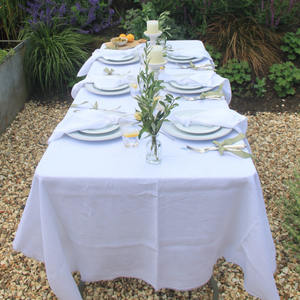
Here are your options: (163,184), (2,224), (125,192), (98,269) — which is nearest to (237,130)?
(163,184)

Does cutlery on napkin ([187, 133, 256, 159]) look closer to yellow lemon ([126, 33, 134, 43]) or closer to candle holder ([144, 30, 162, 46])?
candle holder ([144, 30, 162, 46])

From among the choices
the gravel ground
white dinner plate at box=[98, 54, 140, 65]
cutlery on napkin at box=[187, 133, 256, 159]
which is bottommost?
the gravel ground

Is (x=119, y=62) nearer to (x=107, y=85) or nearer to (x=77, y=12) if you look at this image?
(x=107, y=85)

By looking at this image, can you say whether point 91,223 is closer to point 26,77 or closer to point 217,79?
point 217,79

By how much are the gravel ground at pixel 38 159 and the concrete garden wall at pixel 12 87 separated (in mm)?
89

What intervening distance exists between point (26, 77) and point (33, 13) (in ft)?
2.86

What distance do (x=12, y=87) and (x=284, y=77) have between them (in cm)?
304

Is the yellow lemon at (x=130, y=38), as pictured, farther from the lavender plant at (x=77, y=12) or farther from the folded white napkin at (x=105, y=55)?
the lavender plant at (x=77, y=12)

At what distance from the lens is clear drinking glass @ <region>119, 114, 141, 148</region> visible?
44.3 inches

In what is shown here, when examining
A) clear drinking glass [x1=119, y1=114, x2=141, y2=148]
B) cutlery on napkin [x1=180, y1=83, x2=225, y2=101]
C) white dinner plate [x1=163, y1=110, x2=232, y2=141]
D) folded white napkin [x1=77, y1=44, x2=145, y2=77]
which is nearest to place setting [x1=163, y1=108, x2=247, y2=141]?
white dinner plate [x1=163, y1=110, x2=232, y2=141]

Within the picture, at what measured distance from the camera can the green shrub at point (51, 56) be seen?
345cm

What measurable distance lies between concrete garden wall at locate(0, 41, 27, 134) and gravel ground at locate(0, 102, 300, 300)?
9cm

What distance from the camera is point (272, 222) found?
1915 mm

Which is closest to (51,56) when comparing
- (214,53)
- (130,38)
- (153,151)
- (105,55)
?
(130,38)
